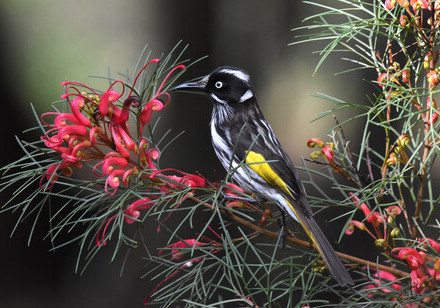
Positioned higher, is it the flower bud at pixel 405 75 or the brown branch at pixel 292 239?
the flower bud at pixel 405 75

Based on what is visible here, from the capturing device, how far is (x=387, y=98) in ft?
2.20

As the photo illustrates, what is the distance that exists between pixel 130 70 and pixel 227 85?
1.06 m

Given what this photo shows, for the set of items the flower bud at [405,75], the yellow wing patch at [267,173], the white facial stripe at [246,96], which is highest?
the flower bud at [405,75]

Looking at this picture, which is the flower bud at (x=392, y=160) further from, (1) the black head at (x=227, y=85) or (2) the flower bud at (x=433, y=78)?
(1) the black head at (x=227, y=85)

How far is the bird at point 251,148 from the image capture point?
2.40ft

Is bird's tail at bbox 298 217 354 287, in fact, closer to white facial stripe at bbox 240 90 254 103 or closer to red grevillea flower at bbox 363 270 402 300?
red grevillea flower at bbox 363 270 402 300

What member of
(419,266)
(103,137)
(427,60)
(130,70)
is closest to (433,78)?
(427,60)

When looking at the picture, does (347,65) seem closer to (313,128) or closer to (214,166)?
(313,128)

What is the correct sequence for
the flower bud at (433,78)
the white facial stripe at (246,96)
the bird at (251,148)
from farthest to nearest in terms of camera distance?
the white facial stripe at (246,96) → the bird at (251,148) → the flower bud at (433,78)

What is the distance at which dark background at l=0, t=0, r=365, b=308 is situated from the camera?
1.61 meters

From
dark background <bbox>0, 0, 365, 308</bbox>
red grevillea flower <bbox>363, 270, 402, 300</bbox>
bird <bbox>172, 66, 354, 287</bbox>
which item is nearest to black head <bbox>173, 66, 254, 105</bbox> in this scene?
bird <bbox>172, 66, 354, 287</bbox>

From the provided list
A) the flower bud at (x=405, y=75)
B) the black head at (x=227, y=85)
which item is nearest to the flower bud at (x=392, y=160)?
the flower bud at (x=405, y=75)

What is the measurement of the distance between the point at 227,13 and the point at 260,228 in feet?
3.50

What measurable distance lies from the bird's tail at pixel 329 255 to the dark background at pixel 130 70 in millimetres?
896
